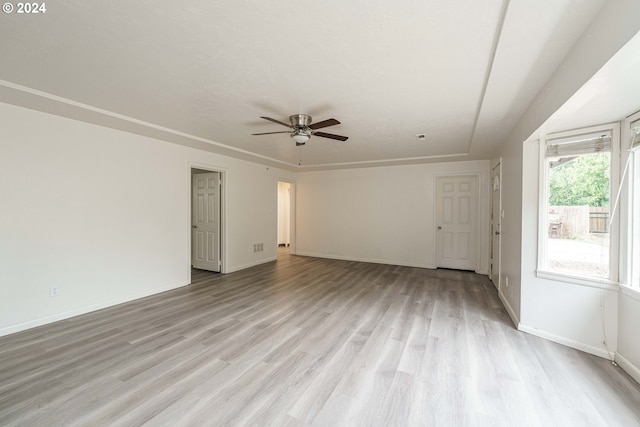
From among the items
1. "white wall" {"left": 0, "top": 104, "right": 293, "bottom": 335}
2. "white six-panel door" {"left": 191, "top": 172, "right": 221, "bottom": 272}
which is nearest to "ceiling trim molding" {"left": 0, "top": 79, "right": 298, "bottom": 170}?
"white wall" {"left": 0, "top": 104, "right": 293, "bottom": 335}

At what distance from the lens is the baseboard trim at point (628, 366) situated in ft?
6.47

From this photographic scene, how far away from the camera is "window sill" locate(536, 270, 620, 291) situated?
2.27m

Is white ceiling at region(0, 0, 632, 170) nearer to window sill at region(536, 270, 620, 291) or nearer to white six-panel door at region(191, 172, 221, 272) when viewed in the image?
window sill at region(536, 270, 620, 291)

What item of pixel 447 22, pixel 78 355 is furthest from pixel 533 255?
pixel 78 355

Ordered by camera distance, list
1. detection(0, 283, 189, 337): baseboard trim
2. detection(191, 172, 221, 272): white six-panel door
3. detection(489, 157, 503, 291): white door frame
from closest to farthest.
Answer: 1. detection(0, 283, 189, 337): baseboard trim
2. detection(489, 157, 503, 291): white door frame
3. detection(191, 172, 221, 272): white six-panel door

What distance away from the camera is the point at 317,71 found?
2.06 meters

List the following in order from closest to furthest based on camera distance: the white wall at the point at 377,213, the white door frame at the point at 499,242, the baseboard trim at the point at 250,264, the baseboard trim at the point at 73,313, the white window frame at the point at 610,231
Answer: the white window frame at the point at 610,231
the baseboard trim at the point at 73,313
the white door frame at the point at 499,242
the baseboard trim at the point at 250,264
the white wall at the point at 377,213

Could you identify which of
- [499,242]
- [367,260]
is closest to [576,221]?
[499,242]

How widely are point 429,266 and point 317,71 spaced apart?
4.99 meters

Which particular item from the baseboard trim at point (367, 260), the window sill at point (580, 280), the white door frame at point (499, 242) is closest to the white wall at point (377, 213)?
Answer: the baseboard trim at point (367, 260)

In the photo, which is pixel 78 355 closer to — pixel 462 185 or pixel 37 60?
pixel 37 60

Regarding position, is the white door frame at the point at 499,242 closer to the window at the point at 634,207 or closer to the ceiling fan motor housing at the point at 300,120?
the window at the point at 634,207

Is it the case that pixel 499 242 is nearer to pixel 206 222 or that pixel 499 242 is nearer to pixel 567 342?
pixel 567 342

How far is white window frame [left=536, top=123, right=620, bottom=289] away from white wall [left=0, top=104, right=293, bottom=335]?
15.9 feet
